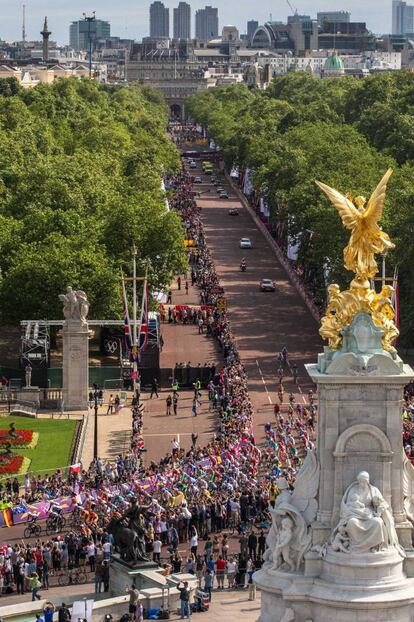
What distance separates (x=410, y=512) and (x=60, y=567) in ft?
53.0

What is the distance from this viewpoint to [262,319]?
4646 inches

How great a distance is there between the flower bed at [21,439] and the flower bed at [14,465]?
7.65 feet

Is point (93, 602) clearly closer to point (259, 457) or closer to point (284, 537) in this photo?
point (284, 537)

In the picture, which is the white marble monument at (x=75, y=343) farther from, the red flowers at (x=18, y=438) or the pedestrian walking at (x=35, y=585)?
the pedestrian walking at (x=35, y=585)

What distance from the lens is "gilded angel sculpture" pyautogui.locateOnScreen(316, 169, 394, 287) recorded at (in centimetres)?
4959

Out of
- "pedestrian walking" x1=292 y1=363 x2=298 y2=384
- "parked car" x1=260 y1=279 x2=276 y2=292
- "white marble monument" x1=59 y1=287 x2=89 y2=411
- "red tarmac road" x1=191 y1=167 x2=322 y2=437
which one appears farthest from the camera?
"parked car" x1=260 y1=279 x2=276 y2=292

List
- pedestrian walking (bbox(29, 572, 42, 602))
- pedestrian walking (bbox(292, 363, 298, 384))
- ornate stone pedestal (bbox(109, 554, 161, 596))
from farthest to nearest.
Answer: pedestrian walking (bbox(292, 363, 298, 384))
pedestrian walking (bbox(29, 572, 42, 602))
ornate stone pedestal (bbox(109, 554, 161, 596))

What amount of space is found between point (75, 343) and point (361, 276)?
44043 millimetres

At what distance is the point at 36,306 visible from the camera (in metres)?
100

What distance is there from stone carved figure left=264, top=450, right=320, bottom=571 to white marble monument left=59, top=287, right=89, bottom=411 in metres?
43.2

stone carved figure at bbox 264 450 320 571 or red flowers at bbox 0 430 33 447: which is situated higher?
stone carved figure at bbox 264 450 320 571

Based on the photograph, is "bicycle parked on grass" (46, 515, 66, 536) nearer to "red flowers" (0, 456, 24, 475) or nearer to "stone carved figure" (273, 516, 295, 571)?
"red flowers" (0, 456, 24, 475)

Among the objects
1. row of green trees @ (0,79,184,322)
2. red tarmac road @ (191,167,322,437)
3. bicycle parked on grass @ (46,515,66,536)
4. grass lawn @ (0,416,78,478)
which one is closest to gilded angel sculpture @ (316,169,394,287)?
bicycle parked on grass @ (46,515,66,536)

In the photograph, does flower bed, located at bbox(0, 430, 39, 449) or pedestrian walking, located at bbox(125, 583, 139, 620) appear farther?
flower bed, located at bbox(0, 430, 39, 449)
